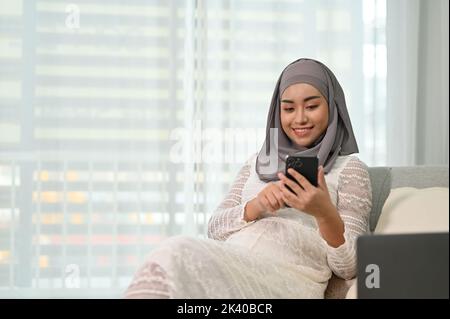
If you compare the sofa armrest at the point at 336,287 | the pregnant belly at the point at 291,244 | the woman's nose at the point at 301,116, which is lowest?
the sofa armrest at the point at 336,287

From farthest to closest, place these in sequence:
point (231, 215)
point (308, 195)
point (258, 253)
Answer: point (231, 215) < point (258, 253) < point (308, 195)

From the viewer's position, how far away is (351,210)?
1112 millimetres

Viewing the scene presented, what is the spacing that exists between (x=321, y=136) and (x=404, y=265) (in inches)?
20.3

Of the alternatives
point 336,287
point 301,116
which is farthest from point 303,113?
point 336,287

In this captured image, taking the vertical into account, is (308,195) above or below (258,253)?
above

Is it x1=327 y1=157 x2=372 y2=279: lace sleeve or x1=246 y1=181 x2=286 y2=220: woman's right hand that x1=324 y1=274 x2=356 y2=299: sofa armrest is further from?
x1=246 y1=181 x2=286 y2=220: woman's right hand

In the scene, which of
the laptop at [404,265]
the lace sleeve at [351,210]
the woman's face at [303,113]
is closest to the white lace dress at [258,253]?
the lace sleeve at [351,210]

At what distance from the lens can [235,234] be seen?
3.71 feet

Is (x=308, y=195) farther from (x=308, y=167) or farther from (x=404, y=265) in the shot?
(x=404, y=265)

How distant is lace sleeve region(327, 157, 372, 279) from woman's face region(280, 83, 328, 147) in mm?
110

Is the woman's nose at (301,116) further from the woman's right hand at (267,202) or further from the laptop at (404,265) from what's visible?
the laptop at (404,265)

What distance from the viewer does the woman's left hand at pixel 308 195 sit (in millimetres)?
938

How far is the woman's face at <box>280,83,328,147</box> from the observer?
3.62ft
